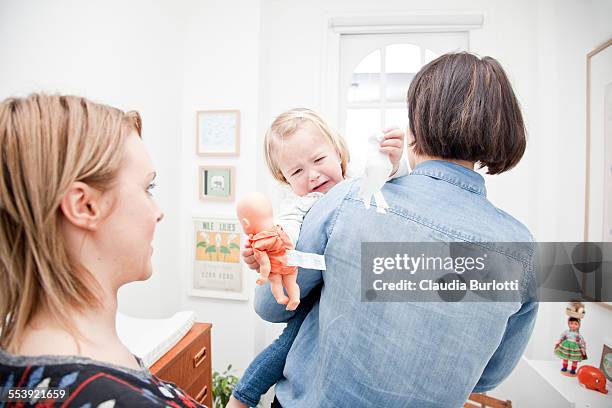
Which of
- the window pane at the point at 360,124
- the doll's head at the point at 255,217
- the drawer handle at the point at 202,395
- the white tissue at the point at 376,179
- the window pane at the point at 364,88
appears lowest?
the drawer handle at the point at 202,395

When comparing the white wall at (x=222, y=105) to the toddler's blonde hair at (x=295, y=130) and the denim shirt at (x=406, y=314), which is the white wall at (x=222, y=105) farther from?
the denim shirt at (x=406, y=314)

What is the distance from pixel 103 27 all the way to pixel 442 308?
1923 millimetres

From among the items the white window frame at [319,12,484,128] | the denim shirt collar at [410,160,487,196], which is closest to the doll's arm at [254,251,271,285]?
the denim shirt collar at [410,160,487,196]

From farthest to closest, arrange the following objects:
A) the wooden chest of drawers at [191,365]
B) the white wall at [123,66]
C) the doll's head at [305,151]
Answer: the white wall at [123,66] < the wooden chest of drawers at [191,365] < the doll's head at [305,151]

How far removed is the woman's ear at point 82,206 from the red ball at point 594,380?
2.04 metres

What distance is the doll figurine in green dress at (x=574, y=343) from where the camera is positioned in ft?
5.65

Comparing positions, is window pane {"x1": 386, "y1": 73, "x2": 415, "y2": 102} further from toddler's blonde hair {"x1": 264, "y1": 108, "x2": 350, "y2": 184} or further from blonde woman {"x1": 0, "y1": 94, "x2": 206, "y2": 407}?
blonde woman {"x1": 0, "y1": 94, "x2": 206, "y2": 407}

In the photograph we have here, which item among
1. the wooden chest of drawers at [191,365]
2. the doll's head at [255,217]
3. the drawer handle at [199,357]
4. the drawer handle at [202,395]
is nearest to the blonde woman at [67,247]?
the doll's head at [255,217]

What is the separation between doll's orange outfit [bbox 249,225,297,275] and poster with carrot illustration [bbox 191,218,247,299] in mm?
1791

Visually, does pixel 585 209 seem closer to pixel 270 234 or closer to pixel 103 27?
pixel 270 234

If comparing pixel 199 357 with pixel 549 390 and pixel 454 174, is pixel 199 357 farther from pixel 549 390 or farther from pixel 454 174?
pixel 549 390

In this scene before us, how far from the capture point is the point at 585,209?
6.56 ft

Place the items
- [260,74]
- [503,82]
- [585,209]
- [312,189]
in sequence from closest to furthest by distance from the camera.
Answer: [503,82]
[312,189]
[585,209]
[260,74]

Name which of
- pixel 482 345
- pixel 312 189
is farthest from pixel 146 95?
pixel 482 345
